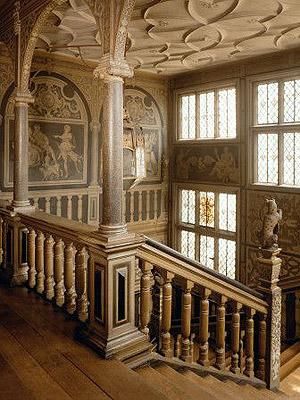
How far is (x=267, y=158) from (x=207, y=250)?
99.0 inches

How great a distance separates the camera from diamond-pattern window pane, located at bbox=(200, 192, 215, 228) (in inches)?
363

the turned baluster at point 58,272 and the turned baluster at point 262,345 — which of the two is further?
the turned baluster at point 262,345

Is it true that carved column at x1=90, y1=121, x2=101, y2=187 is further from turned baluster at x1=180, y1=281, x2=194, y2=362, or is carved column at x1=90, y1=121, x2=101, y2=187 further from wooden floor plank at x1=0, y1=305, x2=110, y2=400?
turned baluster at x1=180, y1=281, x2=194, y2=362

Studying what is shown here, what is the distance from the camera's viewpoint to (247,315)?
3.88 m

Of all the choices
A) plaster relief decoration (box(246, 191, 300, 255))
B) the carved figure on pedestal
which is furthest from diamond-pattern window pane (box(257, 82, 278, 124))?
the carved figure on pedestal

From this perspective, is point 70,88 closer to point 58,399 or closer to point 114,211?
point 114,211

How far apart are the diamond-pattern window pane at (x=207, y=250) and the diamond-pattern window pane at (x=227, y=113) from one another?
2.36 meters

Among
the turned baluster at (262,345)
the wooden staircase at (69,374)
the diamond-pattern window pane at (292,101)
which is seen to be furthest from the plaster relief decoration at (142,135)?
the wooden staircase at (69,374)

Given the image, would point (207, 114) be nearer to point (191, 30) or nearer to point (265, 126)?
point (265, 126)

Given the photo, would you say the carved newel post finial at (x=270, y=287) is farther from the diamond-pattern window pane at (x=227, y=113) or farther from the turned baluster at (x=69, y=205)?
the diamond-pattern window pane at (x=227, y=113)

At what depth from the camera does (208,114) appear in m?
9.29

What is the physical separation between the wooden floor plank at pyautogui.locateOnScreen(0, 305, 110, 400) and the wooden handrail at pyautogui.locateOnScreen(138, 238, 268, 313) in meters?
0.97

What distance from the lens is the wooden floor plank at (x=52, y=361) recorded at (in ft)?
8.55

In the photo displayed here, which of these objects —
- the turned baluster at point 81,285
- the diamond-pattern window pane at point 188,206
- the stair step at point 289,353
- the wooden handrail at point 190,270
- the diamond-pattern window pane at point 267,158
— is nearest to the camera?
the wooden handrail at point 190,270
